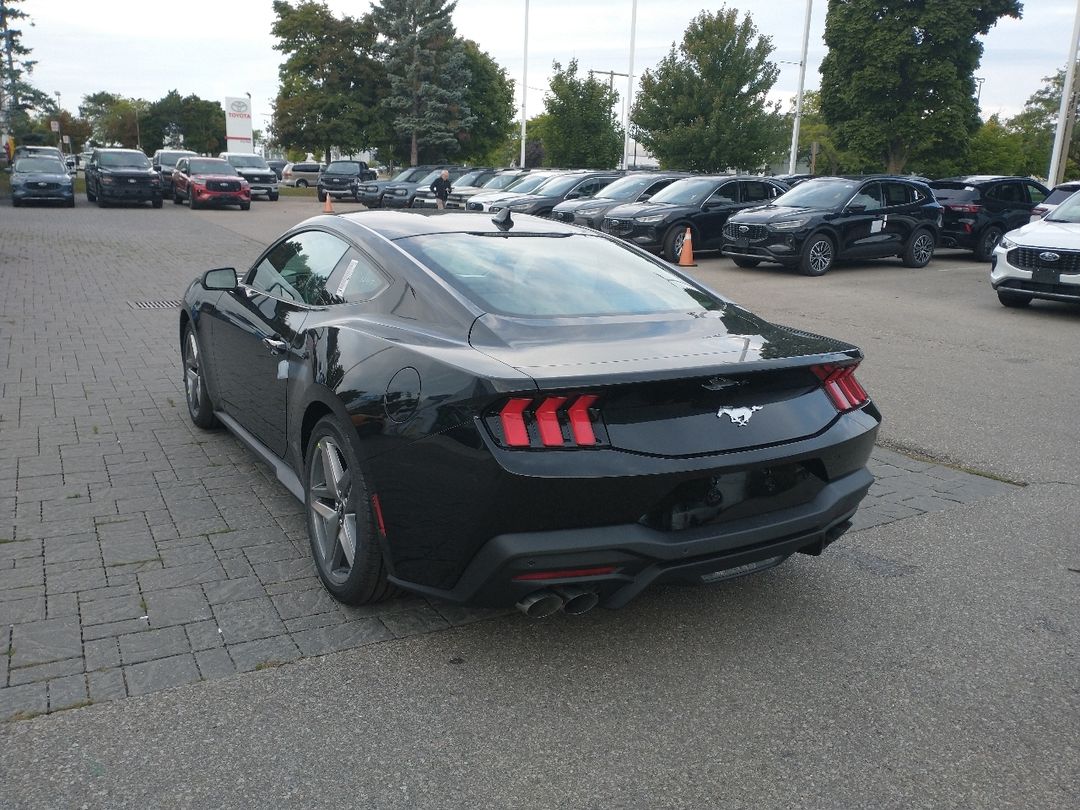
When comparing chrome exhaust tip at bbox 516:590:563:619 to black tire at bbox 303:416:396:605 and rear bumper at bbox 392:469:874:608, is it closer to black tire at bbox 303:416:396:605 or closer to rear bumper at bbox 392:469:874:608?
rear bumper at bbox 392:469:874:608

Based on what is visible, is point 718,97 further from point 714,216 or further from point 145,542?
point 145,542

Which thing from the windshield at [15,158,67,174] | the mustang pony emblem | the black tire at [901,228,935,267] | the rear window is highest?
the rear window

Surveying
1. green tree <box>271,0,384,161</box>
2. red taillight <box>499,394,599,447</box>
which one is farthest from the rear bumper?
green tree <box>271,0,384,161</box>

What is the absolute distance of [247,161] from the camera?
3941cm

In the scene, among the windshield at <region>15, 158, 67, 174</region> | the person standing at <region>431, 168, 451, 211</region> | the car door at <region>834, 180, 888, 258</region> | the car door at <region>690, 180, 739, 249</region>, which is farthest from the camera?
the windshield at <region>15, 158, 67, 174</region>

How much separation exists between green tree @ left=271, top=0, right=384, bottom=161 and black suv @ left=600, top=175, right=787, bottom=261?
3946 cm

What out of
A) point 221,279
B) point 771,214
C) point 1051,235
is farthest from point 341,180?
point 221,279

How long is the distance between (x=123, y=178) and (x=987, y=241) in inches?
1006

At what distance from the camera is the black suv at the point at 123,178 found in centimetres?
3067

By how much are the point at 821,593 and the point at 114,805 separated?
9.03 feet

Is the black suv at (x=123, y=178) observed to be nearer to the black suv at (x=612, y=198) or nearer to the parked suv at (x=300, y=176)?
the black suv at (x=612, y=198)

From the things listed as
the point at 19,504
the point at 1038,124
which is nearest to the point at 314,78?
the point at 1038,124

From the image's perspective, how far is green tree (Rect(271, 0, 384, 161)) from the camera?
5456 cm

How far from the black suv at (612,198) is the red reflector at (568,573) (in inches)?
651
